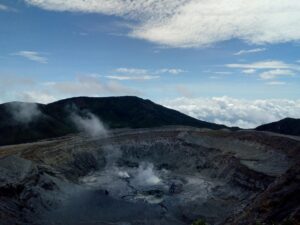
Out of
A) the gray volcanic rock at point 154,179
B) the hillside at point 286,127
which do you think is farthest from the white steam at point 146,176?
the hillside at point 286,127

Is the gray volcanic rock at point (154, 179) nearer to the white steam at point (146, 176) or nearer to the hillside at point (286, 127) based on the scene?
the white steam at point (146, 176)

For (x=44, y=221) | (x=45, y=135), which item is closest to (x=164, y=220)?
(x=44, y=221)

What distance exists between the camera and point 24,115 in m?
198

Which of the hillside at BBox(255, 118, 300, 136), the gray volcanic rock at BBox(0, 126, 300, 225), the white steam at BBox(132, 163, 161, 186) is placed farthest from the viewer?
the hillside at BBox(255, 118, 300, 136)

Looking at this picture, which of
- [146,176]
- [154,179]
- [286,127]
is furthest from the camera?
[286,127]

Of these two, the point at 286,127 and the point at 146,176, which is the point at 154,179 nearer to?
the point at 146,176

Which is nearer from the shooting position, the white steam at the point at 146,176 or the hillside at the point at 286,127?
the white steam at the point at 146,176

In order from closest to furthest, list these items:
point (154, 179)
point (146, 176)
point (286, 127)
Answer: point (154, 179) → point (146, 176) → point (286, 127)

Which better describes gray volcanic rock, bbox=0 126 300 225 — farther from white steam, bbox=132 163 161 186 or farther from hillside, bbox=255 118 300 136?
hillside, bbox=255 118 300 136

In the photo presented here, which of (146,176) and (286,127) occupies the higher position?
(286,127)

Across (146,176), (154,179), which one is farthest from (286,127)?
(154,179)

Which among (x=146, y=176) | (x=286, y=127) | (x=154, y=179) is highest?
(x=286, y=127)

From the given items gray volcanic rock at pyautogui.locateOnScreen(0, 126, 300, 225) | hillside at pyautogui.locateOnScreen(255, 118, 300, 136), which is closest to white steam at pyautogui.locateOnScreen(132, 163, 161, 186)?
gray volcanic rock at pyautogui.locateOnScreen(0, 126, 300, 225)

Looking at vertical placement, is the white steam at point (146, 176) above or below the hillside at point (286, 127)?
below
